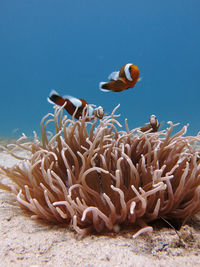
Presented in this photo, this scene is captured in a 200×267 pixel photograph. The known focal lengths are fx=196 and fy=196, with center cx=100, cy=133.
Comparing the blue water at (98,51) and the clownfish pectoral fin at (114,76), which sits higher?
the blue water at (98,51)

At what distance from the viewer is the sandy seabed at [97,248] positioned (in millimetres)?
1089

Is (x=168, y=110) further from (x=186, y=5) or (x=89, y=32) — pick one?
(x=89, y=32)

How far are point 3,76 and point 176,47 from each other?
7815 centimetres

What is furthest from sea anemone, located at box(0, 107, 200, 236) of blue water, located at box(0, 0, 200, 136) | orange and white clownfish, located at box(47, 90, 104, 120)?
blue water, located at box(0, 0, 200, 136)

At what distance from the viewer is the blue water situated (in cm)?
7519

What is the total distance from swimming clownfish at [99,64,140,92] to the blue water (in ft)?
230

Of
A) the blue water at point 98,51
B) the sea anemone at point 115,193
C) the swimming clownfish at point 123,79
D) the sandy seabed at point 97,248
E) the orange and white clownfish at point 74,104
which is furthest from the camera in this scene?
the blue water at point 98,51

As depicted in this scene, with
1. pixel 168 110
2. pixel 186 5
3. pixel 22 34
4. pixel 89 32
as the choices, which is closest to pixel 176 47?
pixel 186 5

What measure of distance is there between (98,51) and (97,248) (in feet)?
317

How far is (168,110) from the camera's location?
94062 millimetres

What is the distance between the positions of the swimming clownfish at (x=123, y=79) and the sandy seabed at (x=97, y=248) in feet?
5.56

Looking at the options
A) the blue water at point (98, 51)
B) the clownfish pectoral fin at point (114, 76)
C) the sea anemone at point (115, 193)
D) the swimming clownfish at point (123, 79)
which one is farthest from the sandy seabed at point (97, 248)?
the blue water at point (98, 51)

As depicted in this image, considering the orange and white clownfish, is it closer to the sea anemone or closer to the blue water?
the sea anemone

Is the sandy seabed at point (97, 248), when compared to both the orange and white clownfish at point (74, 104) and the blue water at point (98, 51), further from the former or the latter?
the blue water at point (98, 51)
